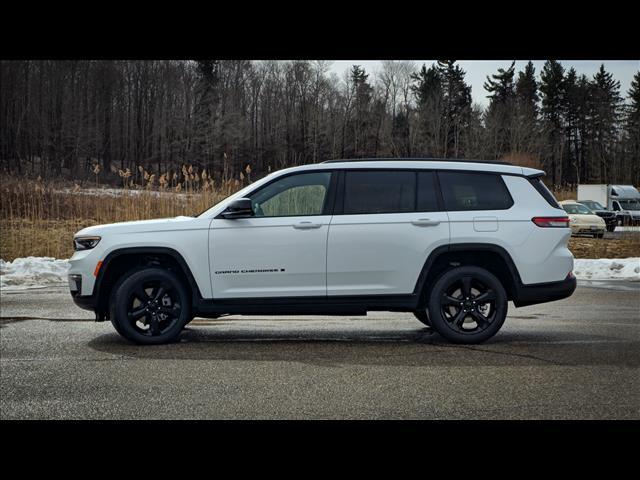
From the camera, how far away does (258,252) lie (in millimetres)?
7703

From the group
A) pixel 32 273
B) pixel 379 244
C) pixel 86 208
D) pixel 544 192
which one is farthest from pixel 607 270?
pixel 86 208

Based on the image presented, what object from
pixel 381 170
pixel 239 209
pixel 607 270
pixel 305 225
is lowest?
pixel 607 270

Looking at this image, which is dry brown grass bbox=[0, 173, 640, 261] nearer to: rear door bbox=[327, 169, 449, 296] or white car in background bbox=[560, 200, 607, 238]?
white car in background bbox=[560, 200, 607, 238]

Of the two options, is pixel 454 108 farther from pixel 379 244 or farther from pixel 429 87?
pixel 379 244

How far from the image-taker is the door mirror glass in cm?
760

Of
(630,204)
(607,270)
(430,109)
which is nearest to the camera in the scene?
(607,270)

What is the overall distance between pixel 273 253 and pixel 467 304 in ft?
7.02

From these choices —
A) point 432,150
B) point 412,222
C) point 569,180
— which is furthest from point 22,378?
point 569,180

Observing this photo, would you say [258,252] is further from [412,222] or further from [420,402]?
[420,402]

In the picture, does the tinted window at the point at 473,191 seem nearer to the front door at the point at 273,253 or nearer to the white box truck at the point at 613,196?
the front door at the point at 273,253

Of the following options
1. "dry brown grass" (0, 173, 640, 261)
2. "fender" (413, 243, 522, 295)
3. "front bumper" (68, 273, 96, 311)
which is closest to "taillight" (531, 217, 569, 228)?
"fender" (413, 243, 522, 295)

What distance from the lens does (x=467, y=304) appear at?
779 centimetres

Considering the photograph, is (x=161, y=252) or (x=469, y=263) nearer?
(x=161, y=252)

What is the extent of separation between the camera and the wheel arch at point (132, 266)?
25.5ft
